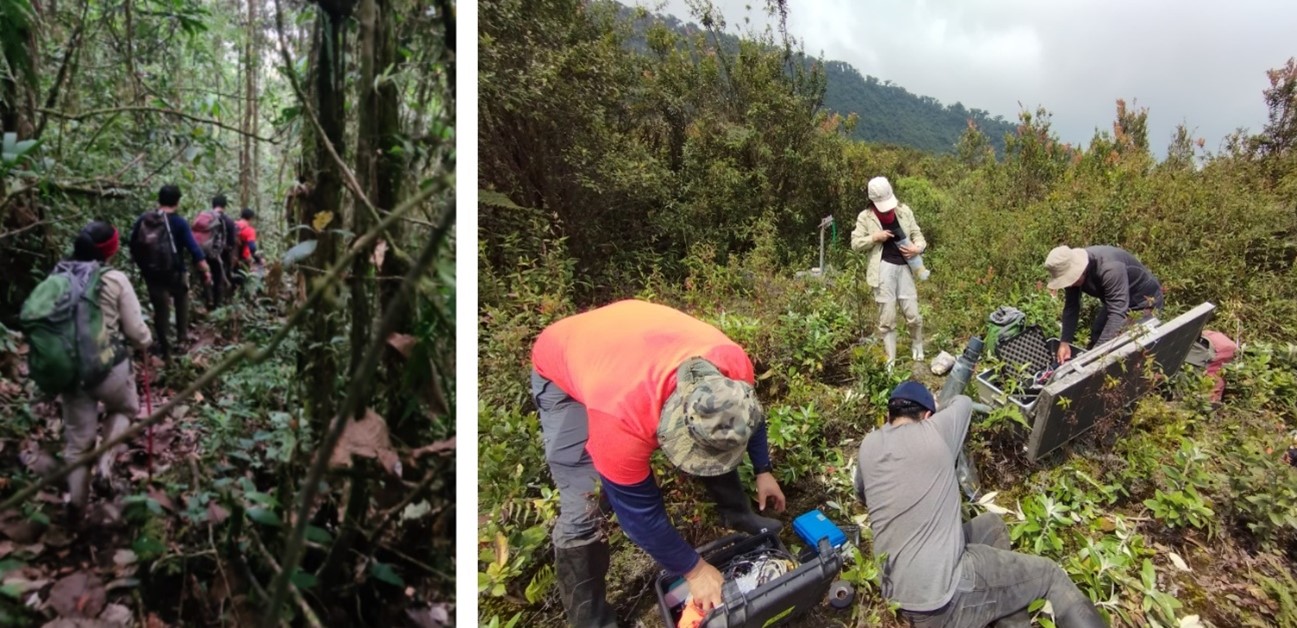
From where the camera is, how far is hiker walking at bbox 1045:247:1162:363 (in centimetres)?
304

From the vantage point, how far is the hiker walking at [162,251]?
752 mm

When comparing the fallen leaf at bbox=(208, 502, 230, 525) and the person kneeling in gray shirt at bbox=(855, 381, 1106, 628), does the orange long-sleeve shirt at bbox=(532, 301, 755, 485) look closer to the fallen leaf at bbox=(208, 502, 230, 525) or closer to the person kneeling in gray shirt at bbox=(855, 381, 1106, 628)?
the person kneeling in gray shirt at bbox=(855, 381, 1106, 628)

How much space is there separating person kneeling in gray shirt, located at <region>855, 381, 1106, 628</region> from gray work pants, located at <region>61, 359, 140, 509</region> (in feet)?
6.85

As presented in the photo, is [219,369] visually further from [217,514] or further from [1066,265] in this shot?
[1066,265]

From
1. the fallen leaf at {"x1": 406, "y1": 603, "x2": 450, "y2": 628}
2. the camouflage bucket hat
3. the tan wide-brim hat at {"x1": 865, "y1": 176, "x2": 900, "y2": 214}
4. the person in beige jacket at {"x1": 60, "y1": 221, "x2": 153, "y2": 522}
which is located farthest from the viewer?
the tan wide-brim hat at {"x1": 865, "y1": 176, "x2": 900, "y2": 214}

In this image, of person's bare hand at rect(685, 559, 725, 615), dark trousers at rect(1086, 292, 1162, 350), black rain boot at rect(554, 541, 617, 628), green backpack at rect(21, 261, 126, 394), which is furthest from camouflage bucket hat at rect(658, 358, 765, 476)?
dark trousers at rect(1086, 292, 1162, 350)

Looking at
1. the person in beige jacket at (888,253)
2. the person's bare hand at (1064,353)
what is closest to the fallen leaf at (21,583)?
the person in beige jacket at (888,253)

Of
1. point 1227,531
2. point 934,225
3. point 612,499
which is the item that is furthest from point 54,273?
point 934,225

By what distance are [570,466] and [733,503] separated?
71 centimetres

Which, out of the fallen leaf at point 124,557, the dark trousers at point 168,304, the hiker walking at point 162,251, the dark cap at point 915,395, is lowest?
the fallen leaf at point 124,557

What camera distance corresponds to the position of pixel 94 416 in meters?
0.72

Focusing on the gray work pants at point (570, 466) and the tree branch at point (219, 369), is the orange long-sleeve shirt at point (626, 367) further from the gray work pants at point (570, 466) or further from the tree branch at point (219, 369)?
the tree branch at point (219, 369)

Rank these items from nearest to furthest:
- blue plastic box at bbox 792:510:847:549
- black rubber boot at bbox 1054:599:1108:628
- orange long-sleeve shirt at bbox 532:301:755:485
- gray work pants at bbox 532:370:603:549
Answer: orange long-sleeve shirt at bbox 532:301:755:485 → black rubber boot at bbox 1054:599:1108:628 → gray work pants at bbox 532:370:603:549 → blue plastic box at bbox 792:510:847:549

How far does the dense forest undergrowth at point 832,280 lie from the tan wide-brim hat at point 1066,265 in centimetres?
55
